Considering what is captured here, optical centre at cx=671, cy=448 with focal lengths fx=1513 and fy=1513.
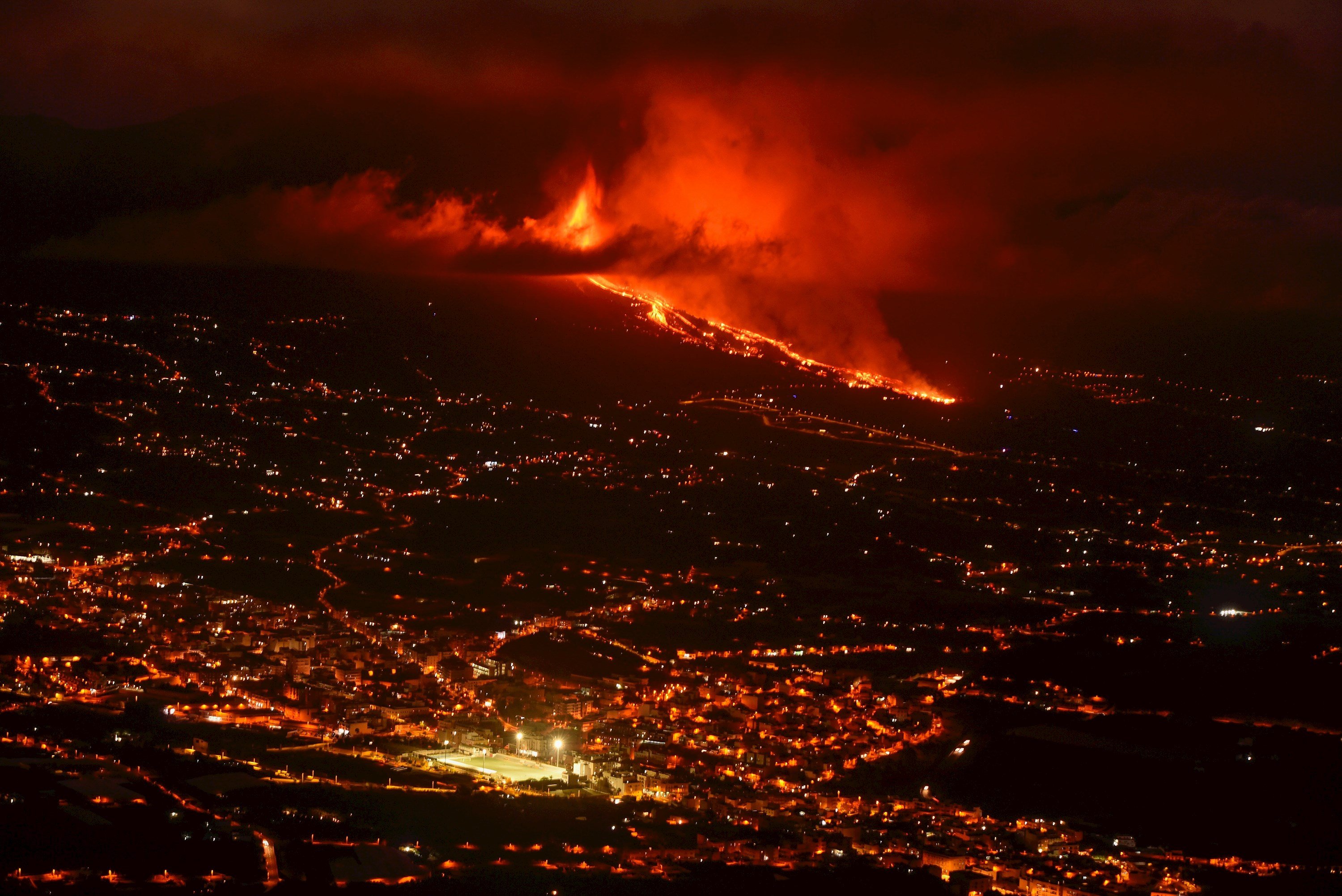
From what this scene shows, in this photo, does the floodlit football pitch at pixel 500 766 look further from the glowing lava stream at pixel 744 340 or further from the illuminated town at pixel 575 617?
the glowing lava stream at pixel 744 340

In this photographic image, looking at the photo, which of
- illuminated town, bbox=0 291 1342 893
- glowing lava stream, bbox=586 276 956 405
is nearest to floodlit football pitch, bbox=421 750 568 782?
illuminated town, bbox=0 291 1342 893

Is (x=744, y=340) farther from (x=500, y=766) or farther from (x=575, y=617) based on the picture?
(x=500, y=766)

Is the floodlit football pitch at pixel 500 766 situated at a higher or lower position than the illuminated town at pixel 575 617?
lower

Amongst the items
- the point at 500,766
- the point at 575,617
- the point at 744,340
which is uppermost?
the point at 744,340

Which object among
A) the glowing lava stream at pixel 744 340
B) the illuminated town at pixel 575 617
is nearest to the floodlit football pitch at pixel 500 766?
the illuminated town at pixel 575 617

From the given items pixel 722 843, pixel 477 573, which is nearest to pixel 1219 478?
pixel 477 573

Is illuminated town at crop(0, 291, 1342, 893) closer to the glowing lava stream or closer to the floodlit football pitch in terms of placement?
the floodlit football pitch

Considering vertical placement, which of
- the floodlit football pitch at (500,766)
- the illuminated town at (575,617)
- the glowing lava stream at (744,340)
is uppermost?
the glowing lava stream at (744,340)

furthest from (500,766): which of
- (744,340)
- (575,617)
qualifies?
(744,340)
